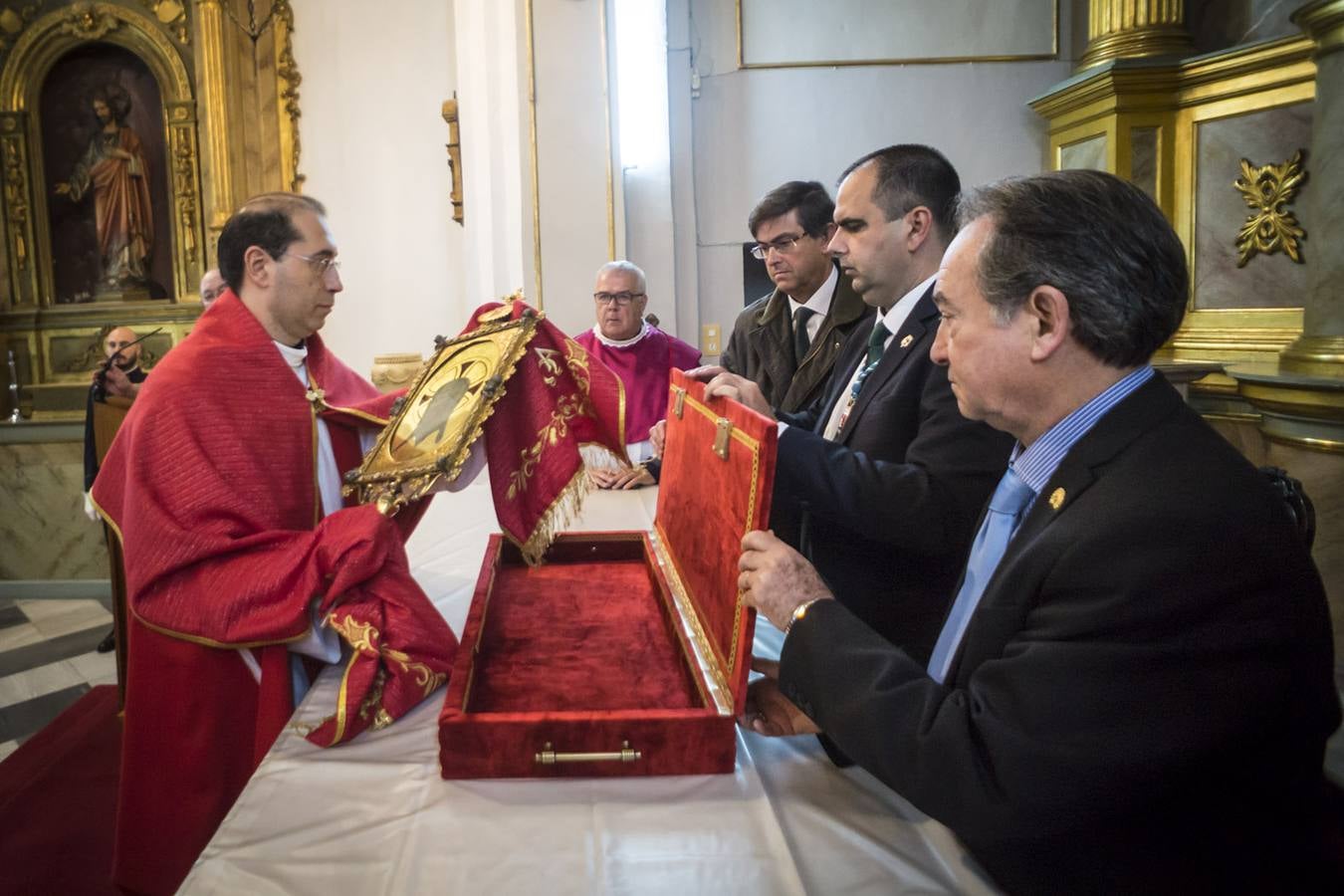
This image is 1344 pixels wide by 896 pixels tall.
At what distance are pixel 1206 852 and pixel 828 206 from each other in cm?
299

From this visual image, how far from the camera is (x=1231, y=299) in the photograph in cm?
496

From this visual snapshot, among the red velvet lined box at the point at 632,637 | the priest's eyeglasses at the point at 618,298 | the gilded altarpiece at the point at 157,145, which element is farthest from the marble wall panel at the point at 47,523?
the red velvet lined box at the point at 632,637

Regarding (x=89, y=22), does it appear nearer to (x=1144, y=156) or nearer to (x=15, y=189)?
(x=15, y=189)

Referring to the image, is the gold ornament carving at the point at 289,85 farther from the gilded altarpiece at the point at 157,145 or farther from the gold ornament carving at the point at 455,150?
the gold ornament carving at the point at 455,150

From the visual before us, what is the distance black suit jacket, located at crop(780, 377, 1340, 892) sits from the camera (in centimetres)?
94

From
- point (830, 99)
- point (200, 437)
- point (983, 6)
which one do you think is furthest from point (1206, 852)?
point (983, 6)

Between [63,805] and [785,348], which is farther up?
[785,348]

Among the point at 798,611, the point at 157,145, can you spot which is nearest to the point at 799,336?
the point at 798,611

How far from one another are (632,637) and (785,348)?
2197 mm

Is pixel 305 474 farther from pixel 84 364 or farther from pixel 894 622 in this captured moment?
pixel 84 364

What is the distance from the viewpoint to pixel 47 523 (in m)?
6.77

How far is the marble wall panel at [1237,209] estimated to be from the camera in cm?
460

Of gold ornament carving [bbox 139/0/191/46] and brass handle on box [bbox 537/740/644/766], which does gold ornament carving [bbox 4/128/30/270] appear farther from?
brass handle on box [bbox 537/740/644/766]

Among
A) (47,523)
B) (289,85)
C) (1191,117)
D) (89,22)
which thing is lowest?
(47,523)
